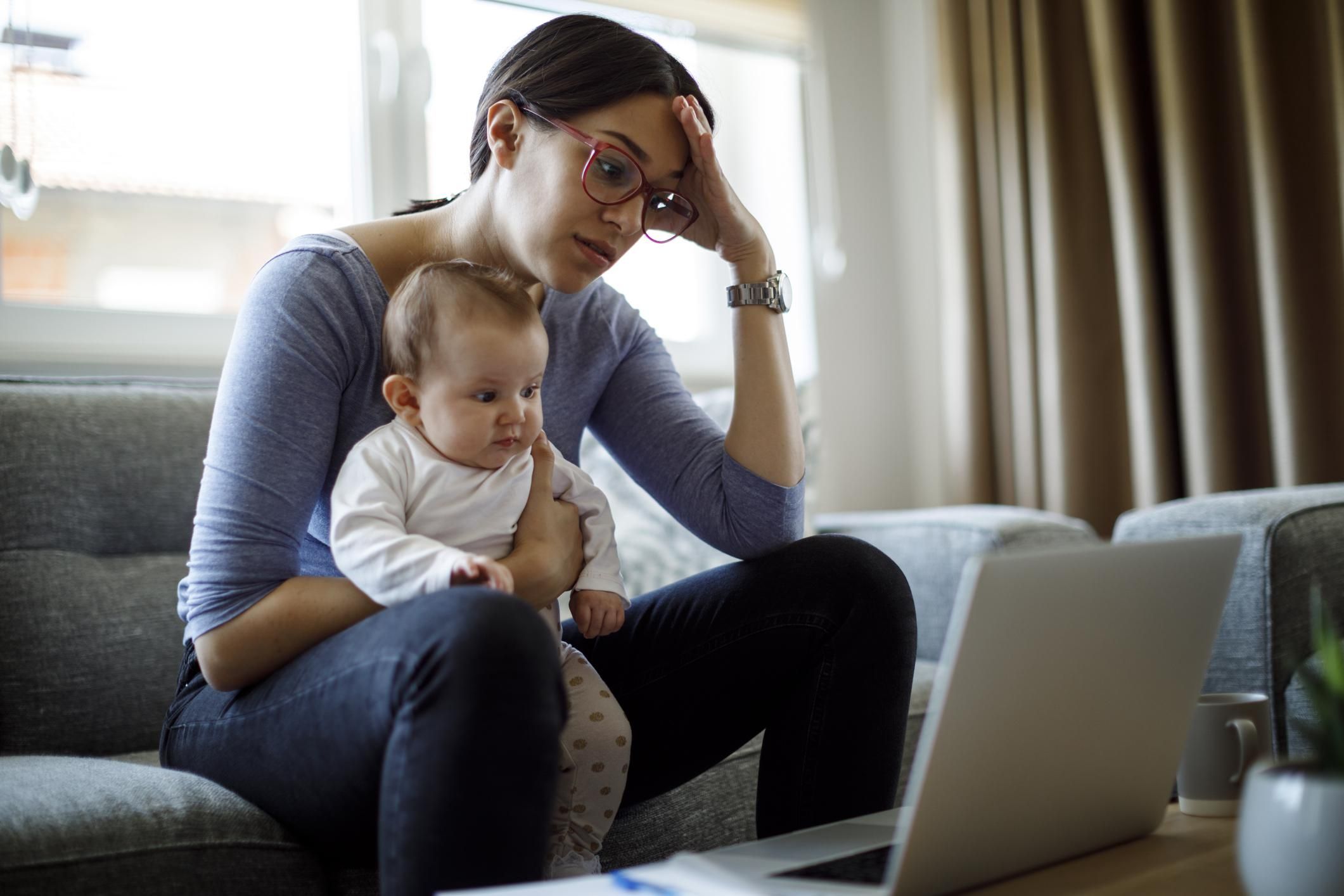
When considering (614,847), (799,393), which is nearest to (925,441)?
(799,393)

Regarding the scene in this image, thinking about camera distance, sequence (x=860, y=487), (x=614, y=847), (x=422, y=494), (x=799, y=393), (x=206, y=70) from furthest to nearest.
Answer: (x=860, y=487), (x=799, y=393), (x=206, y=70), (x=614, y=847), (x=422, y=494)

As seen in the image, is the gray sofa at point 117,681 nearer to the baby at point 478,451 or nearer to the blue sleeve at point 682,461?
the baby at point 478,451

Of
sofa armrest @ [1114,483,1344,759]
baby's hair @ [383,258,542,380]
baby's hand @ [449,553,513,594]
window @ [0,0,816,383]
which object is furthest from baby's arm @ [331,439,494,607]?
window @ [0,0,816,383]

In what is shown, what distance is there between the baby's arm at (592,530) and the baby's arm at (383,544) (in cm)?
18

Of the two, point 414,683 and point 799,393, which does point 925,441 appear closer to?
point 799,393

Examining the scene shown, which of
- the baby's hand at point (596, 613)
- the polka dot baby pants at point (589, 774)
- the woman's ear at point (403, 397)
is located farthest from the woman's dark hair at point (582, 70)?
the polka dot baby pants at point (589, 774)

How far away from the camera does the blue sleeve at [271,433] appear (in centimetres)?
100

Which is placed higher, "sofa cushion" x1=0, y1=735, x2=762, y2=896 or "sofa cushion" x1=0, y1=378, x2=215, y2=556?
"sofa cushion" x1=0, y1=378, x2=215, y2=556

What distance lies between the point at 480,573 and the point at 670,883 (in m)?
0.33

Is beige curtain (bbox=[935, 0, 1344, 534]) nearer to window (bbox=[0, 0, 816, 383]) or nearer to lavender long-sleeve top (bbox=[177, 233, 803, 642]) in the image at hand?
window (bbox=[0, 0, 816, 383])

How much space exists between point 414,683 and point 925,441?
2392mm

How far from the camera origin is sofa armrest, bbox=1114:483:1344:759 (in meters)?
1.48

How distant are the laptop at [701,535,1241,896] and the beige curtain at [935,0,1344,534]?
1.45m

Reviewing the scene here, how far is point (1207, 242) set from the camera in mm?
2238
